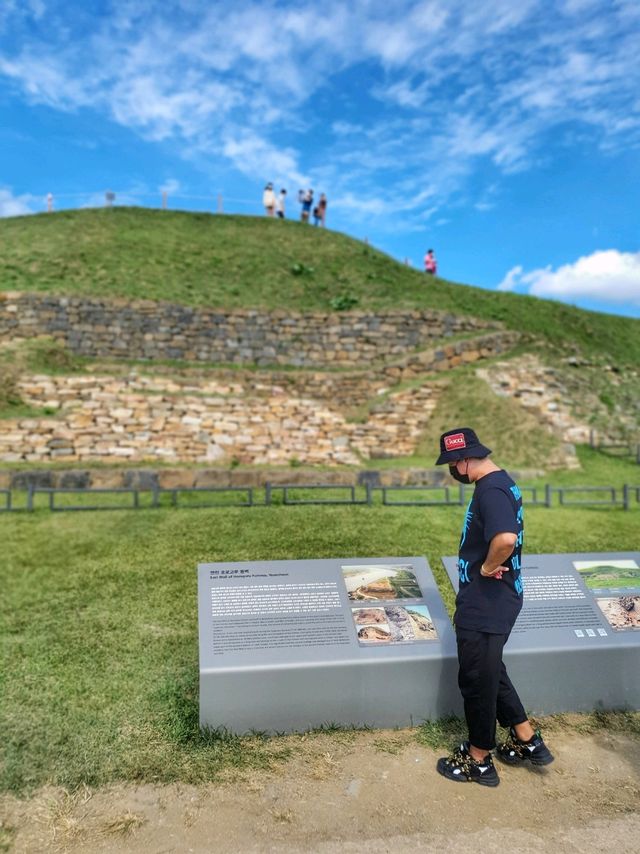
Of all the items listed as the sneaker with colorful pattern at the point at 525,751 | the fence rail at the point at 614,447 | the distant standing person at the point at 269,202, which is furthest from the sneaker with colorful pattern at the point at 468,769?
the distant standing person at the point at 269,202

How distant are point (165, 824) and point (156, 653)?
204 centimetres

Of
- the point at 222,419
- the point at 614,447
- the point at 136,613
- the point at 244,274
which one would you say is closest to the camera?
the point at 136,613

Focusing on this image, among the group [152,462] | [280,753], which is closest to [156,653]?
[280,753]

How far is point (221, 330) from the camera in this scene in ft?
65.8

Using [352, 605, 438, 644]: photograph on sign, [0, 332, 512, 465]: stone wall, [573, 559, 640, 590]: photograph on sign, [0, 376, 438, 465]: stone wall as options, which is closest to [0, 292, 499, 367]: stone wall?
[0, 332, 512, 465]: stone wall

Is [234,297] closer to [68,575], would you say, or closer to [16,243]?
[16,243]

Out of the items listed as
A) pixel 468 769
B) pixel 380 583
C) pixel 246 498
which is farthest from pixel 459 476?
pixel 246 498

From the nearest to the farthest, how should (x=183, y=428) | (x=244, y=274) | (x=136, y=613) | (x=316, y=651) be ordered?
(x=316, y=651) < (x=136, y=613) < (x=183, y=428) < (x=244, y=274)

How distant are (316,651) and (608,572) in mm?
2504

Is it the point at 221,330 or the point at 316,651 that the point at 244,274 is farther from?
the point at 316,651

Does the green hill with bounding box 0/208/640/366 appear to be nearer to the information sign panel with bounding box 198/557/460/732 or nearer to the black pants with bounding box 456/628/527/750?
the information sign panel with bounding box 198/557/460/732

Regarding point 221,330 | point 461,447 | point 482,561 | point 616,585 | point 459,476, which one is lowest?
point 616,585

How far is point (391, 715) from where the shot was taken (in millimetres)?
4016

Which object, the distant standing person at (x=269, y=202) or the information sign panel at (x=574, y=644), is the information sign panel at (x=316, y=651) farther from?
the distant standing person at (x=269, y=202)
